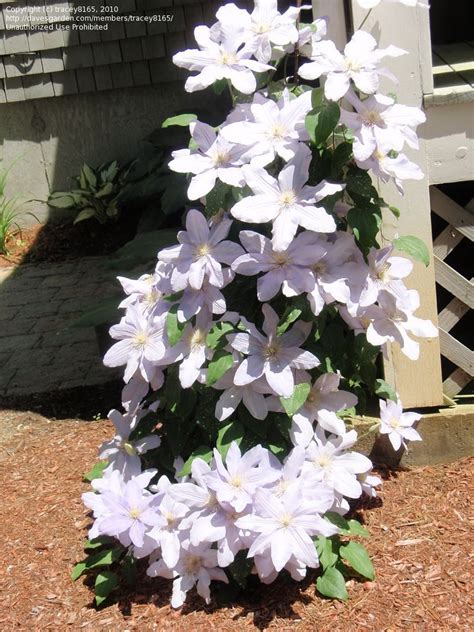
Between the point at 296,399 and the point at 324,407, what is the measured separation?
0.56 feet

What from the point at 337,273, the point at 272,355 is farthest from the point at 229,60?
the point at 272,355

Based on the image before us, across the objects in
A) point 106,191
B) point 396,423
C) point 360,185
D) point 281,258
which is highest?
point 360,185

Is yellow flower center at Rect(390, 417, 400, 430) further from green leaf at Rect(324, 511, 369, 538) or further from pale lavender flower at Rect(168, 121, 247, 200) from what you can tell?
pale lavender flower at Rect(168, 121, 247, 200)

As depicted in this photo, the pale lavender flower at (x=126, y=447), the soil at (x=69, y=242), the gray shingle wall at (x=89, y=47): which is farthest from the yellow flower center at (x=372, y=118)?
the gray shingle wall at (x=89, y=47)

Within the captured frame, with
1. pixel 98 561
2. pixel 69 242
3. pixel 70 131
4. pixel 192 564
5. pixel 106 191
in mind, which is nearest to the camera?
pixel 192 564

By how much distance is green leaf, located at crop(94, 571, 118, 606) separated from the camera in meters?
2.27

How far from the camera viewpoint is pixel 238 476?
2018 mm

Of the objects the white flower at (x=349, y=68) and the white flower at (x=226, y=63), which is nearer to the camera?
the white flower at (x=349, y=68)

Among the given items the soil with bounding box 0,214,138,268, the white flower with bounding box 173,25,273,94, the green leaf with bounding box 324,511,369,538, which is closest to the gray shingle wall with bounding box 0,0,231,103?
the soil with bounding box 0,214,138,268

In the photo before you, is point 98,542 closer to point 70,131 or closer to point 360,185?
point 360,185

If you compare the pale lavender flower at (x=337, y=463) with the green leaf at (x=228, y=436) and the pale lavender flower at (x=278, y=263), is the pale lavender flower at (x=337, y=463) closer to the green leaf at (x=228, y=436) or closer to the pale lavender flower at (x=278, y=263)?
the green leaf at (x=228, y=436)

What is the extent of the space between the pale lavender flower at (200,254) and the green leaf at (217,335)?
0.40ft

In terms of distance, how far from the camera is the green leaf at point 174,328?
2057mm

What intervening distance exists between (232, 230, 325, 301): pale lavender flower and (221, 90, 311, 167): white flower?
0.20 meters
